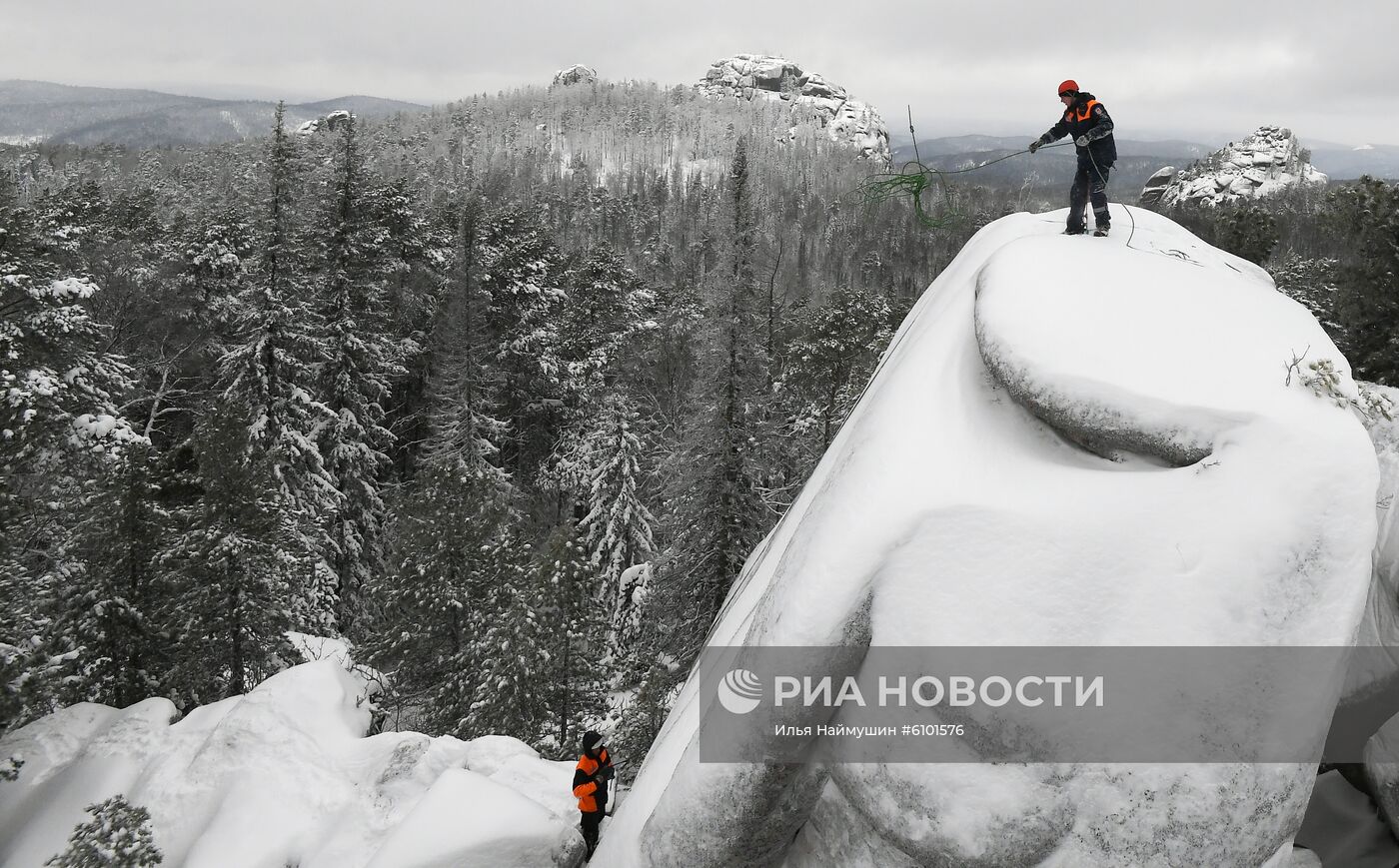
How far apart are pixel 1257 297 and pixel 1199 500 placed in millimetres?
3142

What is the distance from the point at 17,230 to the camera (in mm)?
14992

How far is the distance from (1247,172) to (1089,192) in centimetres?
18533

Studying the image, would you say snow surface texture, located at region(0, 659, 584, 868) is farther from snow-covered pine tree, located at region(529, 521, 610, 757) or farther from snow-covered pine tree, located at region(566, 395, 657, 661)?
Result: snow-covered pine tree, located at region(566, 395, 657, 661)

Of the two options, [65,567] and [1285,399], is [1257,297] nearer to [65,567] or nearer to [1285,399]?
[1285,399]

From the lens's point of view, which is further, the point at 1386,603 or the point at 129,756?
the point at 129,756

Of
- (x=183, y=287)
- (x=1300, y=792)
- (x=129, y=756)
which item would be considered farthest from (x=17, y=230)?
(x=1300, y=792)

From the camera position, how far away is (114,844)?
836 centimetres

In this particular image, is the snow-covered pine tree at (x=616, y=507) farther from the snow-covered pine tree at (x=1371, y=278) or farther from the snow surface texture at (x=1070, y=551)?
the snow-covered pine tree at (x=1371, y=278)

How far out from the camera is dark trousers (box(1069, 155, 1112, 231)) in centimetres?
855

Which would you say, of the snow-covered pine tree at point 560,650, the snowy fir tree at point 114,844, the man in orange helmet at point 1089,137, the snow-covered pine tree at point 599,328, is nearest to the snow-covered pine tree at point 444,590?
the snow-covered pine tree at point 560,650

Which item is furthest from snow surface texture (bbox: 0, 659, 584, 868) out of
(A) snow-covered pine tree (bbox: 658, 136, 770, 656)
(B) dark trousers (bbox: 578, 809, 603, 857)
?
(A) snow-covered pine tree (bbox: 658, 136, 770, 656)

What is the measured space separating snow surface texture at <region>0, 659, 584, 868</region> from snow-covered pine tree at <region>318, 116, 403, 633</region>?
13.0 metres

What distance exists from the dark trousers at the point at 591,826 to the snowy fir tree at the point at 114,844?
4.85 metres

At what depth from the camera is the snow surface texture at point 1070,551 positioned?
5.34 meters
